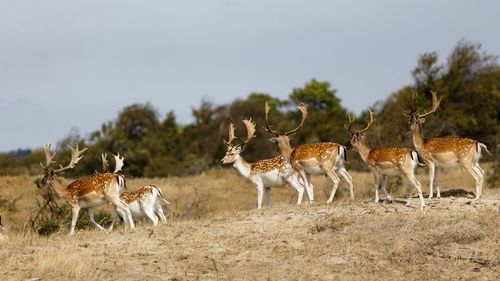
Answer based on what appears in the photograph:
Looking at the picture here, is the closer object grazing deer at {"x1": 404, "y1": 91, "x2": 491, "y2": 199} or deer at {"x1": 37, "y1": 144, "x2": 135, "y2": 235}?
grazing deer at {"x1": 404, "y1": 91, "x2": 491, "y2": 199}

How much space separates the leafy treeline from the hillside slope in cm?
1757

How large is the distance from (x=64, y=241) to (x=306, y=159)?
19.2 ft

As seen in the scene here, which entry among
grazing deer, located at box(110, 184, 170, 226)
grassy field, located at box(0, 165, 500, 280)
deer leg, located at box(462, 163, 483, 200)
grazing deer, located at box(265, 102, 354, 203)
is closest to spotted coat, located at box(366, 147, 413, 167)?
grassy field, located at box(0, 165, 500, 280)

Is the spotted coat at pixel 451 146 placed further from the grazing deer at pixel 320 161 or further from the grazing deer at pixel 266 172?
the grazing deer at pixel 266 172

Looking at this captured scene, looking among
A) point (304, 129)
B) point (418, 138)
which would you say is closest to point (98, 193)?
point (418, 138)

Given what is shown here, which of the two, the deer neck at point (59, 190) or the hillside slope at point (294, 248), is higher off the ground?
the deer neck at point (59, 190)

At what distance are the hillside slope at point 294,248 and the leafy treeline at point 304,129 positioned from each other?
692 inches

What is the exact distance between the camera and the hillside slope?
13586 millimetres

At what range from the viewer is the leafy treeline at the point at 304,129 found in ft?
135

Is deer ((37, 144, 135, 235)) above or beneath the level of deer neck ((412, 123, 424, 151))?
beneath

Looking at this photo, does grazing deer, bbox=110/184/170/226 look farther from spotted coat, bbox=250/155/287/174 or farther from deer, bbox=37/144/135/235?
spotted coat, bbox=250/155/287/174

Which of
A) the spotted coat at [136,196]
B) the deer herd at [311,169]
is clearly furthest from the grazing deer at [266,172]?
the spotted coat at [136,196]

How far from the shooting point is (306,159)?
61.8 ft

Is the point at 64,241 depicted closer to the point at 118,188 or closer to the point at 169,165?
the point at 118,188
